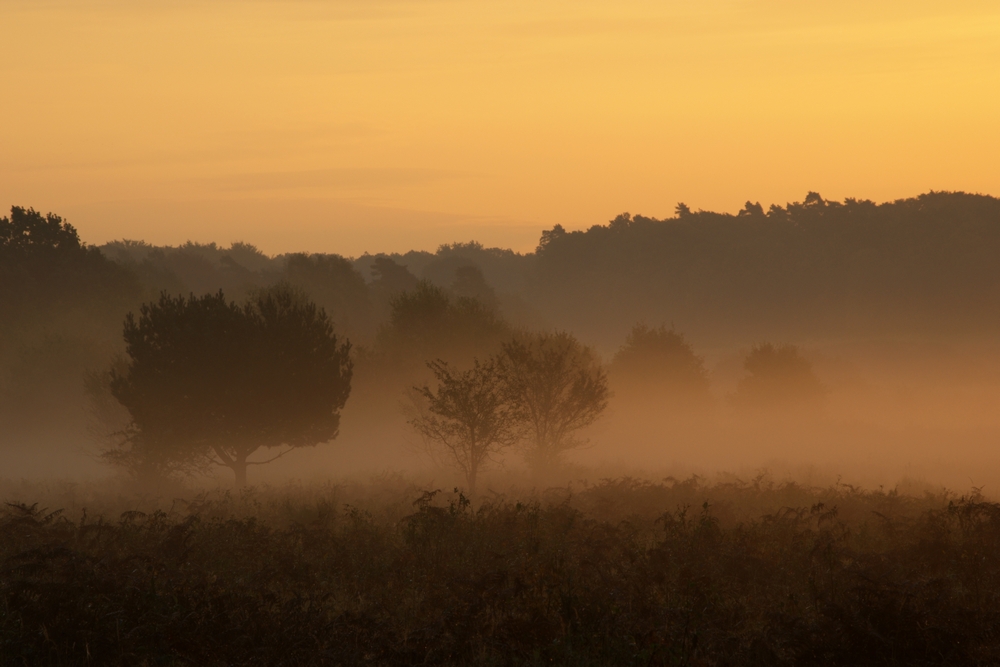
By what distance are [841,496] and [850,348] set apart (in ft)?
326

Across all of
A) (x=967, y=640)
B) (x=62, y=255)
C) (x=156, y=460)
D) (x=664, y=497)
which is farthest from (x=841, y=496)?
(x=62, y=255)

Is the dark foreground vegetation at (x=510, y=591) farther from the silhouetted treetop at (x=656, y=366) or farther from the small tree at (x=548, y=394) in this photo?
the silhouetted treetop at (x=656, y=366)

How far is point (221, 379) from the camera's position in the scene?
32.7 metres

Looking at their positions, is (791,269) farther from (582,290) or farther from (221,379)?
(221,379)

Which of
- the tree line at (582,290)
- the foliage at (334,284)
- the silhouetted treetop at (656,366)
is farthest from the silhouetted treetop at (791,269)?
the silhouetted treetop at (656,366)

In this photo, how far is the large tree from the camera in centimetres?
3225

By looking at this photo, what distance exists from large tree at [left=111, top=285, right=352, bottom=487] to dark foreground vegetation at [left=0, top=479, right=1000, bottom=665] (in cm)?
1360

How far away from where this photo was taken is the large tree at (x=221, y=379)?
3225cm

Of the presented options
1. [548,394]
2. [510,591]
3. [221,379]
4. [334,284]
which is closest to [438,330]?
[548,394]

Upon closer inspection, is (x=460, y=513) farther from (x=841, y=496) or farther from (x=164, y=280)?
(x=164, y=280)

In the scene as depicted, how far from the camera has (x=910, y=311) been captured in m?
144

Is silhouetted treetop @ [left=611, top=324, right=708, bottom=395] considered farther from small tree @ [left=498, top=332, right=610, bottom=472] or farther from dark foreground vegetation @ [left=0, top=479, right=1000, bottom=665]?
dark foreground vegetation @ [left=0, top=479, right=1000, bottom=665]

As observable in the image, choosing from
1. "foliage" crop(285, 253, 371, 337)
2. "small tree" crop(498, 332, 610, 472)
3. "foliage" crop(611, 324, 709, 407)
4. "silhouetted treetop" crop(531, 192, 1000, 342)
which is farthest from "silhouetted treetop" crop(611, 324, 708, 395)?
"silhouetted treetop" crop(531, 192, 1000, 342)

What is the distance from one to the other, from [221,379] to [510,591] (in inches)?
925
